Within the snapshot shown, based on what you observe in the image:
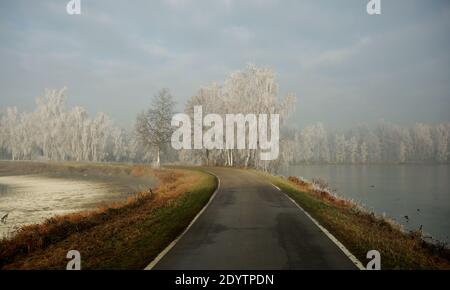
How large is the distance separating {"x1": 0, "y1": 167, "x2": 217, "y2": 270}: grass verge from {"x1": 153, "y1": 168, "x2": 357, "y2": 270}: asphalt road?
0.83 m

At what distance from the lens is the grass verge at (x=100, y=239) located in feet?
31.1

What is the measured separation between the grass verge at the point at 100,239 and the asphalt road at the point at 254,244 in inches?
32.7

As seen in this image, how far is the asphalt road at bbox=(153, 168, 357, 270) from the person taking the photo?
826 cm

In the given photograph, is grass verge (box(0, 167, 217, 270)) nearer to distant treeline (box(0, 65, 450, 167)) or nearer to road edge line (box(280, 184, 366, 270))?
road edge line (box(280, 184, 366, 270))

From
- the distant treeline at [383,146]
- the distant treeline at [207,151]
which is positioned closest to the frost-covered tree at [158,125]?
the distant treeline at [207,151]

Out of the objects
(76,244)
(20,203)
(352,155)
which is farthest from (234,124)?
(352,155)

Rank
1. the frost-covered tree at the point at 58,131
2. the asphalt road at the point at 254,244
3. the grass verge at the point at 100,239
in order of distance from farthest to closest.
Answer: the frost-covered tree at the point at 58,131
the grass verge at the point at 100,239
the asphalt road at the point at 254,244

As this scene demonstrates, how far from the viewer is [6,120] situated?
99.2m

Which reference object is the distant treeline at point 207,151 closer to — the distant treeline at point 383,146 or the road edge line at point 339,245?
the distant treeline at point 383,146

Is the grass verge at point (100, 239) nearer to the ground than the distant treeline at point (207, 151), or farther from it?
nearer to the ground

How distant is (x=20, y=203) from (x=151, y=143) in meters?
31.2

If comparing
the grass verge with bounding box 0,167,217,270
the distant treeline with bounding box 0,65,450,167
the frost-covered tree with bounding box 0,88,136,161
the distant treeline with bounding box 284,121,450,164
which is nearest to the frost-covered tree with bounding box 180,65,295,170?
the distant treeline with bounding box 0,65,450,167

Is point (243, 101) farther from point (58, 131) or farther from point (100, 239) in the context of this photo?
point (58, 131)
